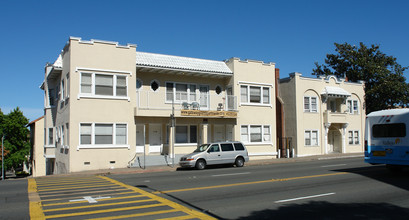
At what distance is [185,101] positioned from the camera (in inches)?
1008

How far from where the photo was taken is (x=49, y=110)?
28.2 meters

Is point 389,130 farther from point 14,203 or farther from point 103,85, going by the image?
point 103,85

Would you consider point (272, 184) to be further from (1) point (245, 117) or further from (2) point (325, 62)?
(2) point (325, 62)

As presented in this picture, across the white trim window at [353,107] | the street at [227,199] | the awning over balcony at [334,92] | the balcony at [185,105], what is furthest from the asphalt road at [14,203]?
the white trim window at [353,107]

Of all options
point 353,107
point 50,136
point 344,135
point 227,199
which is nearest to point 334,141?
point 344,135

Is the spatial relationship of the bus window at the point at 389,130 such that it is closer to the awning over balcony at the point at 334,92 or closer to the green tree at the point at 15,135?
the awning over balcony at the point at 334,92

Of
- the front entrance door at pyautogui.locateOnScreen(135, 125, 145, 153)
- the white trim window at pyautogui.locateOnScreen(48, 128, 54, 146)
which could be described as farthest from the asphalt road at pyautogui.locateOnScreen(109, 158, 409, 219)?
the white trim window at pyautogui.locateOnScreen(48, 128, 54, 146)

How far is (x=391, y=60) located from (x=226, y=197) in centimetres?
3889

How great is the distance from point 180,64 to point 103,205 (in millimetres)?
16749

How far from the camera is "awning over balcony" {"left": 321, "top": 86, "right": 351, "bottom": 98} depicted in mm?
32031

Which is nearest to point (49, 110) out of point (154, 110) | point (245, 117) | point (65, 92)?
point (65, 92)

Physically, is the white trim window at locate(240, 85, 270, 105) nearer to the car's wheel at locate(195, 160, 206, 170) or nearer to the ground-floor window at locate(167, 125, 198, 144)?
the ground-floor window at locate(167, 125, 198, 144)

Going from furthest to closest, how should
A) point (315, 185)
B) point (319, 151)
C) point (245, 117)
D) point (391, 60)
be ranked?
point (391, 60)
point (319, 151)
point (245, 117)
point (315, 185)

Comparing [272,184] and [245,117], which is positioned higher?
[245,117]
